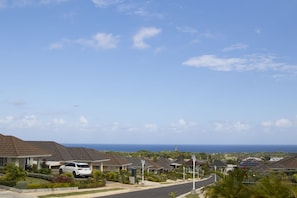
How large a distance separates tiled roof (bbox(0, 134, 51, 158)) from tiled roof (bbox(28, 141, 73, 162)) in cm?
665

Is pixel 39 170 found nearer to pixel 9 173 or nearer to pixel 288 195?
pixel 9 173

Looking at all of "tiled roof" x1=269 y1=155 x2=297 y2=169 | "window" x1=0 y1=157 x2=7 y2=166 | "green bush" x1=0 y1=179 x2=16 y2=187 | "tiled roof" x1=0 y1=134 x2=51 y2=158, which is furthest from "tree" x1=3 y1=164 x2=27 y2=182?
"tiled roof" x1=269 y1=155 x2=297 y2=169

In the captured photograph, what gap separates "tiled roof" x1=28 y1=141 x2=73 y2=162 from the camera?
5222cm

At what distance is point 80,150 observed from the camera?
5803cm

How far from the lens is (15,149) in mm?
41688

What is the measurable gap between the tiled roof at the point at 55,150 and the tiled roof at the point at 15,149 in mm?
6654

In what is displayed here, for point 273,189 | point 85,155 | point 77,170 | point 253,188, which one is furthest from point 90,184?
point 273,189

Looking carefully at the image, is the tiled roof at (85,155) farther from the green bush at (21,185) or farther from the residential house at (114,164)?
the green bush at (21,185)

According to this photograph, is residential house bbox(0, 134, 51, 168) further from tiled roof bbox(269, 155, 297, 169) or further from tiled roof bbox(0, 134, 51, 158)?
tiled roof bbox(269, 155, 297, 169)

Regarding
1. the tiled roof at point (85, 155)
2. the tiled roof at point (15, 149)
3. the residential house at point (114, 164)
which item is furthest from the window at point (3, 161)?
the residential house at point (114, 164)

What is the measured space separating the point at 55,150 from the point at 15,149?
43.2ft

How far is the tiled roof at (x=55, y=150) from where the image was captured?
52.2 meters

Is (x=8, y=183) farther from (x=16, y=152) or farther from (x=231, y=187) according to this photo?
(x=231, y=187)

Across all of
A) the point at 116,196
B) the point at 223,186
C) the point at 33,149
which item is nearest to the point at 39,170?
the point at 33,149
